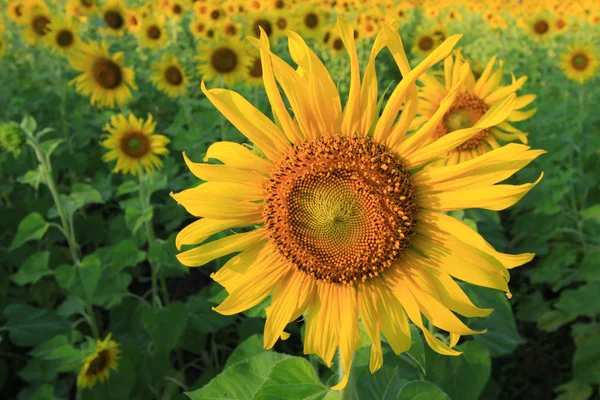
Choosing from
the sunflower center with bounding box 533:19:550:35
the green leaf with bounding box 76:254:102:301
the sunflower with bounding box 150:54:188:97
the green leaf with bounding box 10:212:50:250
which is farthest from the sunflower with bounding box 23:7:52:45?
the sunflower center with bounding box 533:19:550:35

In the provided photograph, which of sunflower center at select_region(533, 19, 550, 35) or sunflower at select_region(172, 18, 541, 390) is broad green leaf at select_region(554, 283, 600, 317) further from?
sunflower center at select_region(533, 19, 550, 35)

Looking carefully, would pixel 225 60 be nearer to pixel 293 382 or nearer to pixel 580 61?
pixel 580 61

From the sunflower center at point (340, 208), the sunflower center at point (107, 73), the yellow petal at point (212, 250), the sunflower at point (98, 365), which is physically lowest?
the sunflower at point (98, 365)

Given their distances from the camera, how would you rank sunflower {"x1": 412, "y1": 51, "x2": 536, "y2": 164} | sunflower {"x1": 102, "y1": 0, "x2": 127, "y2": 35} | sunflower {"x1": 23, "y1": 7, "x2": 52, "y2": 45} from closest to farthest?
sunflower {"x1": 412, "y1": 51, "x2": 536, "y2": 164} → sunflower {"x1": 23, "y1": 7, "x2": 52, "y2": 45} → sunflower {"x1": 102, "y1": 0, "x2": 127, "y2": 35}

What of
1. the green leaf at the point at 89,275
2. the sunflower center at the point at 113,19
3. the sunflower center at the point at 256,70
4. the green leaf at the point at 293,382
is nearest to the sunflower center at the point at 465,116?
the green leaf at the point at 293,382

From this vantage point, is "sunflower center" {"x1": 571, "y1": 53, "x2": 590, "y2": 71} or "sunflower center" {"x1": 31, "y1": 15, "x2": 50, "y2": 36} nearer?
"sunflower center" {"x1": 571, "y1": 53, "x2": 590, "y2": 71}

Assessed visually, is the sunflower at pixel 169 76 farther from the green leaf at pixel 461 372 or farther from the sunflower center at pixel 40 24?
the green leaf at pixel 461 372

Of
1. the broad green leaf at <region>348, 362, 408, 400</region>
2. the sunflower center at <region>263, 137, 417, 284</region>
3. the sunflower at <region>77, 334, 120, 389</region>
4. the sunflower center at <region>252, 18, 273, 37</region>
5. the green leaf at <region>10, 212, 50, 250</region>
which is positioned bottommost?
the sunflower at <region>77, 334, 120, 389</region>
